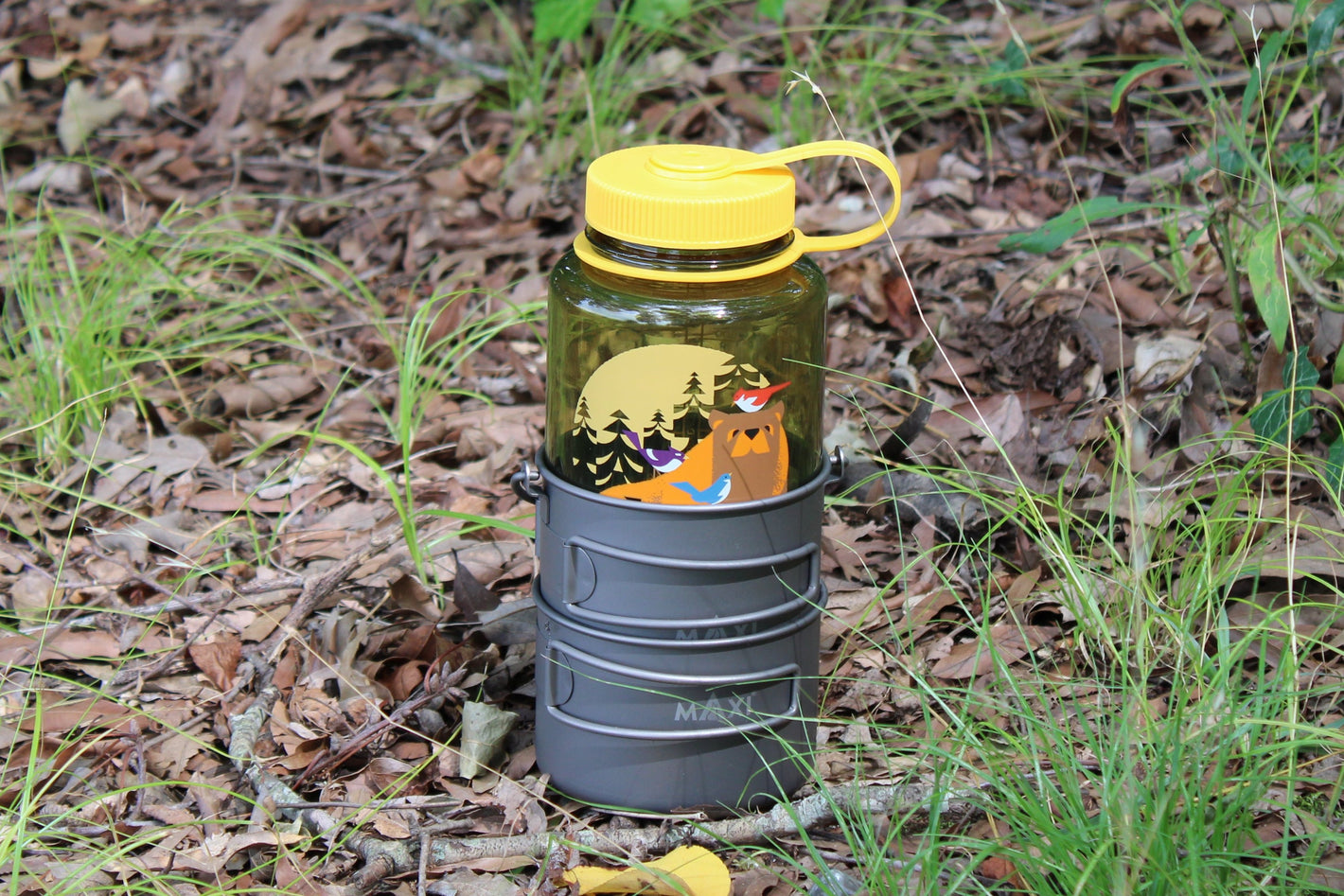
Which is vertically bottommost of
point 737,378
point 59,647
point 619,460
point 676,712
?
point 59,647

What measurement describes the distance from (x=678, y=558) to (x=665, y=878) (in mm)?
433

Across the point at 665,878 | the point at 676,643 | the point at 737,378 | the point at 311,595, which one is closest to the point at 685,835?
the point at 665,878

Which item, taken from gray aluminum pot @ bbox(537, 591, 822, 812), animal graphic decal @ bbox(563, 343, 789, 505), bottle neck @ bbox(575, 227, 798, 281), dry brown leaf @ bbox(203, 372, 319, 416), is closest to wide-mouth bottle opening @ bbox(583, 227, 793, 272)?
bottle neck @ bbox(575, 227, 798, 281)

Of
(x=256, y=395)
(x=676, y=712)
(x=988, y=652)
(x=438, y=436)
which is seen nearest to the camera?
(x=676, y=712)

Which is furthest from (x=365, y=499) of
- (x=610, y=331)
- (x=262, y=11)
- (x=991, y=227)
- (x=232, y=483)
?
(x=262, y=11)

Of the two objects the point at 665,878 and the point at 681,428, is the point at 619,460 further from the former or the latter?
the point at 665,878

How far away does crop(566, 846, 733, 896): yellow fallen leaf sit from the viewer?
1.75m

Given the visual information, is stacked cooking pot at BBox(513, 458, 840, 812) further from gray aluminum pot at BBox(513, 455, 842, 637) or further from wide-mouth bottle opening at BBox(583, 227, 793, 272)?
wide-mouth bottle opening at BBox(583, 227, 793, 272)

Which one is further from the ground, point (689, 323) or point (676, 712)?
point (689, 323)

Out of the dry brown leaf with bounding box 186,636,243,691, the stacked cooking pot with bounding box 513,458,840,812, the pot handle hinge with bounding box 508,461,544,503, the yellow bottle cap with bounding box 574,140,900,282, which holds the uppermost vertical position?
the yellow bottle cap with bounding box 574,140,900,282

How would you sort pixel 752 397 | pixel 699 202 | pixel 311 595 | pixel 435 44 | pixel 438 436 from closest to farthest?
pixel 699 202, pixel 752 397, pixel 311 595, pixel 438 436, pixel 435 44

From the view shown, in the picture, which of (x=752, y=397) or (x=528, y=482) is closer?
(x=752, y=397)

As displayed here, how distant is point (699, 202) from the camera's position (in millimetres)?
1621

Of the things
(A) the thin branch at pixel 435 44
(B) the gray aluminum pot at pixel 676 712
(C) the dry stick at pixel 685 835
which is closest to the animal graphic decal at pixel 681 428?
(B) the gray aluminum pot at pixel 676 712
